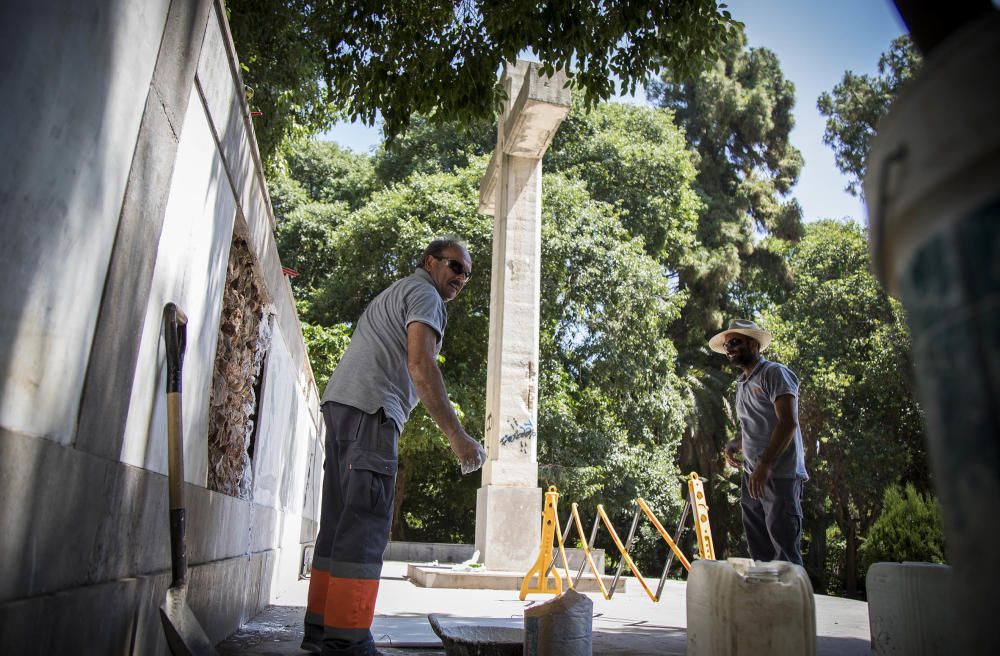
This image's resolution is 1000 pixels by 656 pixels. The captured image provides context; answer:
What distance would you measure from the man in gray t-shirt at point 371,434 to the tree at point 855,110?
21246 millimetres

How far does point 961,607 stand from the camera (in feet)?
2.33

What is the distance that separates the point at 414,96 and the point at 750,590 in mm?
4470

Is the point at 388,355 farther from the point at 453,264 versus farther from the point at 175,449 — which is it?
the point at 175,449

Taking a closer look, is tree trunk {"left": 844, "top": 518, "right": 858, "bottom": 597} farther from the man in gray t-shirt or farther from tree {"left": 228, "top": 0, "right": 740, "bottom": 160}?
the man in gray t-shirt

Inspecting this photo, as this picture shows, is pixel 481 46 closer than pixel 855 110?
Yes

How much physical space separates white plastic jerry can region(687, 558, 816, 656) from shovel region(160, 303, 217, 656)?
158 cm

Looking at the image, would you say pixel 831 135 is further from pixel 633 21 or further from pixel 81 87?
pixel 81 87

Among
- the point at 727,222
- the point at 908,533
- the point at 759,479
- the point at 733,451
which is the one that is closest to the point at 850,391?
the point at 908,533

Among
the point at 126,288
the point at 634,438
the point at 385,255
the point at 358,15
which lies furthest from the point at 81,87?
the point at 634,438

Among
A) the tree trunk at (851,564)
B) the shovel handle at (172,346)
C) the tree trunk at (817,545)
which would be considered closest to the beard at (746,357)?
the shovel handle at (172,346)

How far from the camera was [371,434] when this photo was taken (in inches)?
129

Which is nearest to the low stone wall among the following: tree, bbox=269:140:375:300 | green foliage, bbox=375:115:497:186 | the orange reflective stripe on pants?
tree, bbox=269:140:375:300

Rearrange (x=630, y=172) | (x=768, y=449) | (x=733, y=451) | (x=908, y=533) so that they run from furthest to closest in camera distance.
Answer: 1. (x=630, y=172)
2. (x=908, y=533)
3. (x=733, y=451)
4. (x=768, y=449)

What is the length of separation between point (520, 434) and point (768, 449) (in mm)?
6220
